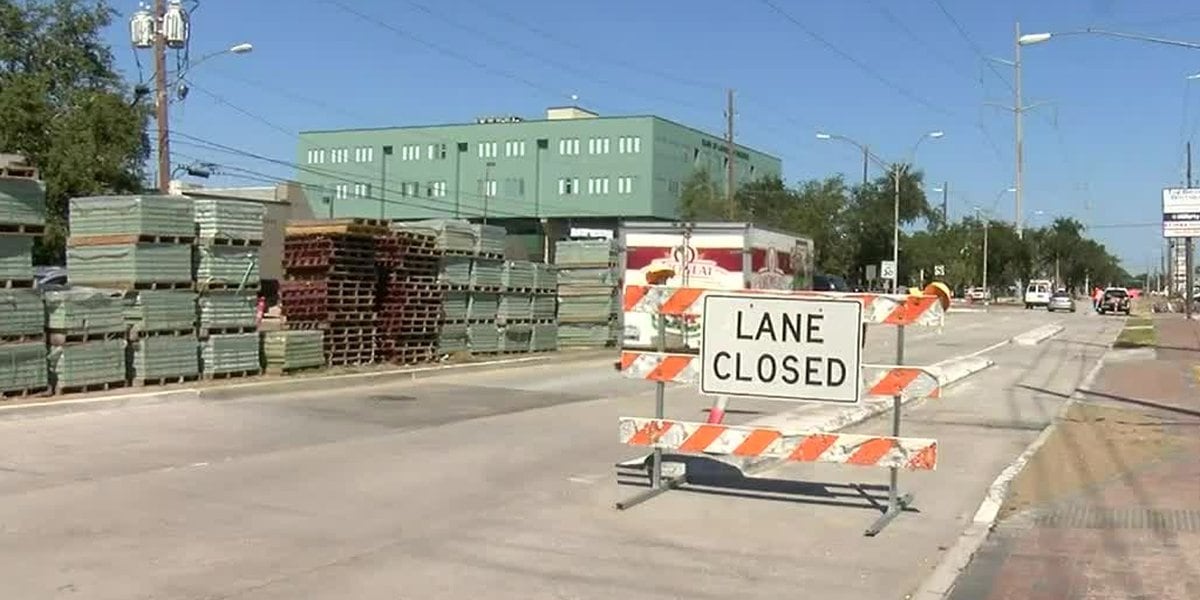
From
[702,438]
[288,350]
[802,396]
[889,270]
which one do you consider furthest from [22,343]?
[889,270]

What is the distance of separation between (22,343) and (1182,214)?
4382 cm

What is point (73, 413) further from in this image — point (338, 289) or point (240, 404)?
point (338, 289)

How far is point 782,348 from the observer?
28.4 ft

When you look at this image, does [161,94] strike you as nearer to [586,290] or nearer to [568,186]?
[586,290]

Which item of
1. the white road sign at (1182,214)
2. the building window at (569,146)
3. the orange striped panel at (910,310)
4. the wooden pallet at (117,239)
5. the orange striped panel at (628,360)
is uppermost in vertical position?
the building window at (569,146)

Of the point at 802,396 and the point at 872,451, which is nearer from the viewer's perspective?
the point at 872,451

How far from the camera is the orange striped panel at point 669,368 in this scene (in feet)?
29.6

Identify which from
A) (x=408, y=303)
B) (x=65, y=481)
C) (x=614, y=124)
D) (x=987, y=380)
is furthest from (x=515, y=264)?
(x=614, y=124)

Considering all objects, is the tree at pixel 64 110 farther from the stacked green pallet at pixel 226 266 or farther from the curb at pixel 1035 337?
the curb at pixel 1035 337

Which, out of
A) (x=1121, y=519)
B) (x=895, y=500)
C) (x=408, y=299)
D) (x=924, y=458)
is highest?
(x=408, y=299)

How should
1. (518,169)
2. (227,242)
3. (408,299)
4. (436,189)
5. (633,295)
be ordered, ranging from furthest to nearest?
(436,189) < (518,169) < (408,299) < (227,242) < (633,295)

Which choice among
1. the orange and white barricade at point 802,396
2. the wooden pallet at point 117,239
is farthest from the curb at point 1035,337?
the orange and white barricade at point 802,396

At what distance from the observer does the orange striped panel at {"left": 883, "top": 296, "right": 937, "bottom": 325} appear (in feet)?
28.5

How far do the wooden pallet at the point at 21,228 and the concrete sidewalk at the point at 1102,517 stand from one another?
11.7 m
